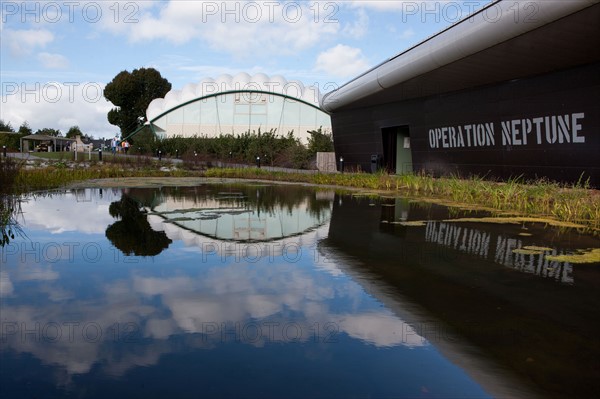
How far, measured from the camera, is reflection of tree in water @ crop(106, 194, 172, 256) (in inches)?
290

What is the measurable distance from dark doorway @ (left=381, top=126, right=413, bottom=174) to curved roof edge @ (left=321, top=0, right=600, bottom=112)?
2.98 meters

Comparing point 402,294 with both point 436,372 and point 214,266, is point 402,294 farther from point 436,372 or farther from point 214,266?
point 214,266

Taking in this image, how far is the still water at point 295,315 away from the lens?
10.5 feet

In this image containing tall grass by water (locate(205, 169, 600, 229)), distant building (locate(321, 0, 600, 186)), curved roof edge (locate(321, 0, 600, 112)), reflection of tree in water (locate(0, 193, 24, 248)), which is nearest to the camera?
reflection of tree in water (locate(0, 193, 24, 248))

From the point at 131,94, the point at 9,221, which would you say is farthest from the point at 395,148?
the point at 131,94

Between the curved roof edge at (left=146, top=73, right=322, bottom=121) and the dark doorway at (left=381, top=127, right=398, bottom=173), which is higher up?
the curved roof edge at (left=146, top=73, right=322, bottom=121)

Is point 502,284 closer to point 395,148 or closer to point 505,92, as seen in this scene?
point 505,92

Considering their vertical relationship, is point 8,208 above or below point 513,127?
below

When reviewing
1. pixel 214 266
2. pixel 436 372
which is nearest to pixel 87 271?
pixel 214 266

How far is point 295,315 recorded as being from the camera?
4449 millimetres

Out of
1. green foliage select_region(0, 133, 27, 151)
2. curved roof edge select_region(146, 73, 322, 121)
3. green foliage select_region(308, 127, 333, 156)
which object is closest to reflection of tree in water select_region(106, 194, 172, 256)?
green foliage select_region(308, 127, 333, 156)

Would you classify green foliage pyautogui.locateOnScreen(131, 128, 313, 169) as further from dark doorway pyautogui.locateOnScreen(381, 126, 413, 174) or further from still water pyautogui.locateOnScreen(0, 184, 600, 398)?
still water pyautogui.locateOnScreen(0, 184, 600, 398)

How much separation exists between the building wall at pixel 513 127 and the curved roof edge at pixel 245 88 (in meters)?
32.0

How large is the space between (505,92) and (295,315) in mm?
13878
